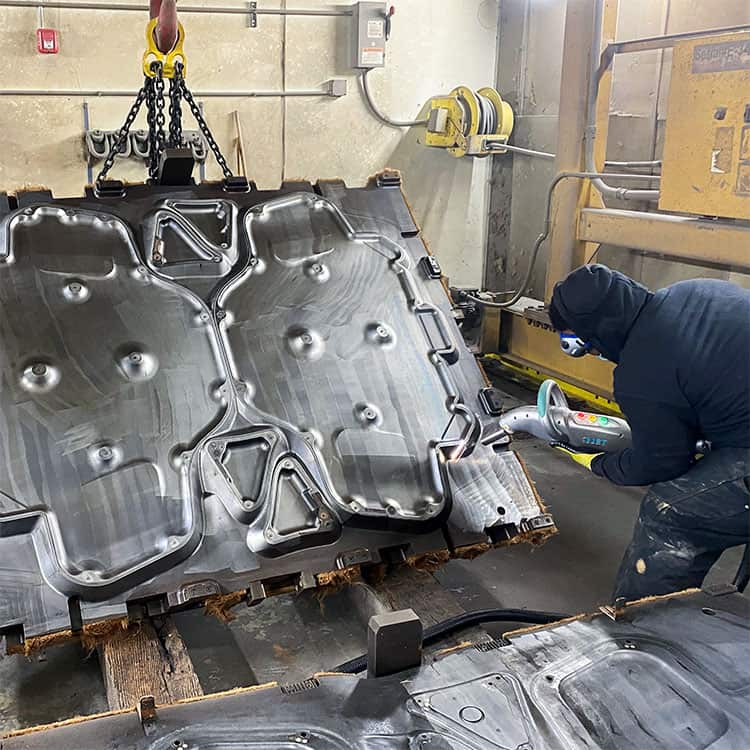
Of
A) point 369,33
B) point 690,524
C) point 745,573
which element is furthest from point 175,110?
point 369,33

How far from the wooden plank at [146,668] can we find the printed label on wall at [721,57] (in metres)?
3.15

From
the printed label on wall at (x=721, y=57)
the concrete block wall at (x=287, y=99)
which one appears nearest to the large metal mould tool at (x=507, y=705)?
the printed label on wall at (x=721, y=57)

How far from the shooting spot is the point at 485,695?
5.25 ft

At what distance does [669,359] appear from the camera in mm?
2359

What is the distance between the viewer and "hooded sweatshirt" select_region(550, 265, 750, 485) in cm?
233

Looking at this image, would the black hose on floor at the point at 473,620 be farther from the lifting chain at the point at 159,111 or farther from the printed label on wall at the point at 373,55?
the printed label on wall at the point at 373,55

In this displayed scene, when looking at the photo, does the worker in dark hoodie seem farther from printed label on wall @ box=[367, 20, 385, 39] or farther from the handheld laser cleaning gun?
printed label on wall @ box=[367, 20, 385, 39]

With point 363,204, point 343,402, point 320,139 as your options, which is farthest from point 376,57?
point 343,402

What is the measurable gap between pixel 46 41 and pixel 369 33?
1984 mm

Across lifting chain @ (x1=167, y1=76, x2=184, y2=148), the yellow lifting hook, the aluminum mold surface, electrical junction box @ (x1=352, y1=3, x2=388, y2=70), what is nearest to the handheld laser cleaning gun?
the aluminum mold surface

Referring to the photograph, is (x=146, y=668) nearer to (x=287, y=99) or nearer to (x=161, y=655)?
(x=161, y=655)

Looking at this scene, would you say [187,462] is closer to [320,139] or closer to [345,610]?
[345,610]

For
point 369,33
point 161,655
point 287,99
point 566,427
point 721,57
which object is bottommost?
point 161,655

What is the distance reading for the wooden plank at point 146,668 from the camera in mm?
2059
